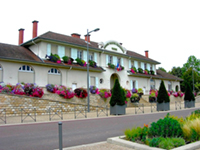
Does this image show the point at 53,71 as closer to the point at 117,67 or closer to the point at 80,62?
the point at 80,62

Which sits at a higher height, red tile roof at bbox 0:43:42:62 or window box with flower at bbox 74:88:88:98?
red tile roof at bbox 0:43:42:62

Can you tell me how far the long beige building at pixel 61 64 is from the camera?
73.6 feet

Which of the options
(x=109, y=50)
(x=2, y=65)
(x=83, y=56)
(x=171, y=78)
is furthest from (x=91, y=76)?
(x=171, y=78)

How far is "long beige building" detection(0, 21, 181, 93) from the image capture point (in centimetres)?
2244

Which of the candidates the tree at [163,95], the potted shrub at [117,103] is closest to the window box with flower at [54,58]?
the potted shrub at [117,103]

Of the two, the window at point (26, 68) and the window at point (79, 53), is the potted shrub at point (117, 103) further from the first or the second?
the window at point (79, 53)

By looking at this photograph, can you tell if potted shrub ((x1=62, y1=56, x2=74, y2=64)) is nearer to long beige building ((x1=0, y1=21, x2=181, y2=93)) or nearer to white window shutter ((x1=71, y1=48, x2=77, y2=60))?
long beige building ((x1=0, y1=21, x2=181, y2=93))

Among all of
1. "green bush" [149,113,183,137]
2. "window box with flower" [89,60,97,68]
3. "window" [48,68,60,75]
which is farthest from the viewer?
"window box with flower" [89,60,97,68]

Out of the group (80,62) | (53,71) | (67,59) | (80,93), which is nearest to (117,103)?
(80,93)

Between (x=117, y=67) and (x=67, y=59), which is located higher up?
(x=67, y=59)

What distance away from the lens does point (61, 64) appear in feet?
82.7

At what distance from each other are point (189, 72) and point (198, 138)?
55.1 m

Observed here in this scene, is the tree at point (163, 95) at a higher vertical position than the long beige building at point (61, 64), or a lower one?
lower

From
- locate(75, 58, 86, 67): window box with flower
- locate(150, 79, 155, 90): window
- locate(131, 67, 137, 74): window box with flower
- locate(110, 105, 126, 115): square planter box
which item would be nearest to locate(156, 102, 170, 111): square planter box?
locate(110, 105, 126, 115): square planter box
